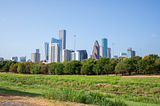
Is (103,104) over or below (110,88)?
over

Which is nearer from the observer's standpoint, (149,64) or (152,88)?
(152,88)

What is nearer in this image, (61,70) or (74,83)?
Answer: (74,83)

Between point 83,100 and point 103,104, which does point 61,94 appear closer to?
point 83,100

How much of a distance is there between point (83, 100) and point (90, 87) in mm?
17628

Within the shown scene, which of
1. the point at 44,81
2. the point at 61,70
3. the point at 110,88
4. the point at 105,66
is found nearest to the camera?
the point at 110,88

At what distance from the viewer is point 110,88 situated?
26297 mm

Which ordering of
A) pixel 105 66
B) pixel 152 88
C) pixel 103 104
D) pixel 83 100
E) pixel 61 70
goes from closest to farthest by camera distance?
pixel 103 104
pixel 83 100
pixel 152 88
pixel 105 66
pixel 61 70

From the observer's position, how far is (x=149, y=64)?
6047 centimetres

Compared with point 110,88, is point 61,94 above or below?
above

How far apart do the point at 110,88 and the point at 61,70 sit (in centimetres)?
4434

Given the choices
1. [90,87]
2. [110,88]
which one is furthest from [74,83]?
[110,88]

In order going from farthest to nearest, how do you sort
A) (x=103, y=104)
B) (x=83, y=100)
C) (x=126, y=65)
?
(x=126, y=65) → (x=83, y=100) → (x=103, y=104)

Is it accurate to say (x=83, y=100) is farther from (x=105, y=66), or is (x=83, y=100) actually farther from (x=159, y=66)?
(x=159, y=66)

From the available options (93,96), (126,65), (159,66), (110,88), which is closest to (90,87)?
(110,88)
